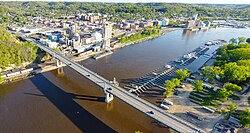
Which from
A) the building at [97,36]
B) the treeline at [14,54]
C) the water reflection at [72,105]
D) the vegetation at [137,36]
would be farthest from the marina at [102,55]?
the water reflection at [72,105]

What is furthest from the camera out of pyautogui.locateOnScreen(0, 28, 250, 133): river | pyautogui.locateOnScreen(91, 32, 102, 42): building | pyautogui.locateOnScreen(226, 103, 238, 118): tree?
pyautogui.locateOnScreen(91, 32, 102, 42): building

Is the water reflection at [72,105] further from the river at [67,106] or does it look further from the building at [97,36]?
the building at [97,36]

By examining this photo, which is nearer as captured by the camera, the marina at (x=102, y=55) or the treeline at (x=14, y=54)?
the treeline at (x=14, y=54)

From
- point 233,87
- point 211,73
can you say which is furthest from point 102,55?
point 233,87

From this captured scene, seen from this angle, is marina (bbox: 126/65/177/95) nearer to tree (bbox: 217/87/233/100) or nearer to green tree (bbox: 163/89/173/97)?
green tree (bbox: 163/89/173/97)

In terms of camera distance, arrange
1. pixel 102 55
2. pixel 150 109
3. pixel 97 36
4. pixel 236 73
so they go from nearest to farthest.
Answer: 1. pixel 150 109
2. pixel 236 73
3. pixel 102 55
4. pixel 97 36

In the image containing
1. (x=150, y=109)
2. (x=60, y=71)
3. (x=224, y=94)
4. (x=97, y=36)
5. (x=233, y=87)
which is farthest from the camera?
(x=97, y=36)

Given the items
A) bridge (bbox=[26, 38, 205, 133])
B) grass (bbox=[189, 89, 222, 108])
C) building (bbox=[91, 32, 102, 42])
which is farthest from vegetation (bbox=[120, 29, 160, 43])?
grass (bbox=[189, 89, 222, 108])

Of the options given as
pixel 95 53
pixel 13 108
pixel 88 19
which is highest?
pixel 88 19

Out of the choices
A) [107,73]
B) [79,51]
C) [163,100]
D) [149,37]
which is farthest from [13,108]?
[149,37]

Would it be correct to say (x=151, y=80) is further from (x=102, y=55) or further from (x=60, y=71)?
(x=60, y=71)

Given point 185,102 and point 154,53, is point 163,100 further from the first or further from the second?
point 154,53
